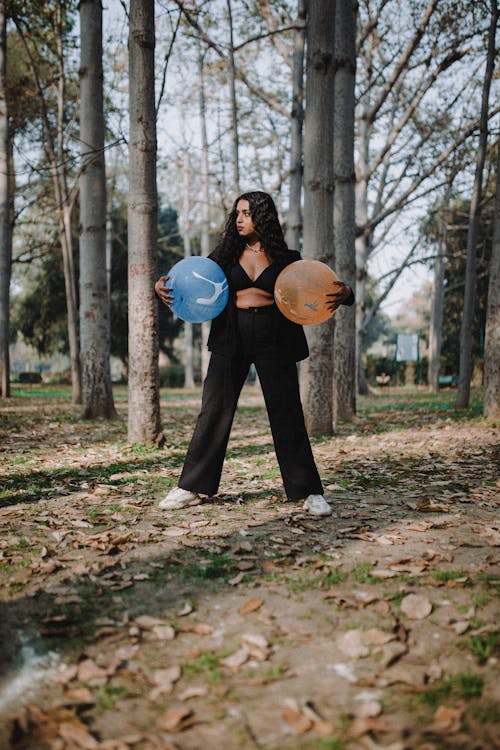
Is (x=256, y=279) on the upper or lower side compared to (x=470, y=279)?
lower

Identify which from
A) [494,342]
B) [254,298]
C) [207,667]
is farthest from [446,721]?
[494,342]

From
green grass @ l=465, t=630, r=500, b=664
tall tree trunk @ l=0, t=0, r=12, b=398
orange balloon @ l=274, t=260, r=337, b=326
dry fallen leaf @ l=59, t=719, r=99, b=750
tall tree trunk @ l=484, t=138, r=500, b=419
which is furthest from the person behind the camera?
tall tree trunk @ l=0, t=0, r=12, b=398

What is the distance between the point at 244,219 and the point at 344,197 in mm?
6764

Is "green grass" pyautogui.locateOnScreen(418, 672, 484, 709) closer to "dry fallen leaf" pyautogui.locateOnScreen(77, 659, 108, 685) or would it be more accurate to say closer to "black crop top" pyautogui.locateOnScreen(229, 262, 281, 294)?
"dry fallen leaf" pyautogui.locateOnScreen(77, 659, 108, 685)

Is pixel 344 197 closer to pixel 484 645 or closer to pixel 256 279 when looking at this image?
pixel 256 279

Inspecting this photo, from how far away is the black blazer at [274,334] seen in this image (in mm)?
4406

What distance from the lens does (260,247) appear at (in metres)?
4.46

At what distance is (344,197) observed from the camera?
10.5m

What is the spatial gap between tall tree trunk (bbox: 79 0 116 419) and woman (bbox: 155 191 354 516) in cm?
628

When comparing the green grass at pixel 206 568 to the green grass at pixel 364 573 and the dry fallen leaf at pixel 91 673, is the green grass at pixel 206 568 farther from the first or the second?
the dry fallen leaf at pixel 91 673

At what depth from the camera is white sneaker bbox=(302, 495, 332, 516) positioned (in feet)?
14.4

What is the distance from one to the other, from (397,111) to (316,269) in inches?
713

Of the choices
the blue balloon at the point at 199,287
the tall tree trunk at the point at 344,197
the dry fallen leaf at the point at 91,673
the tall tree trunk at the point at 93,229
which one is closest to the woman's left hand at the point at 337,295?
the blue balloon at the point at 199,287

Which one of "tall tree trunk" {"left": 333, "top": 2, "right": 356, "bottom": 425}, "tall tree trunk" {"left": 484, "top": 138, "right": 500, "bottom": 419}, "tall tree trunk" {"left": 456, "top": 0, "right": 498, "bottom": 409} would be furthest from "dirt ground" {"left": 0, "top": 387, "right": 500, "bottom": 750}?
"tall tree trunk" {"left": 456, "top": 0, "right": 498, "bottom": 409}
